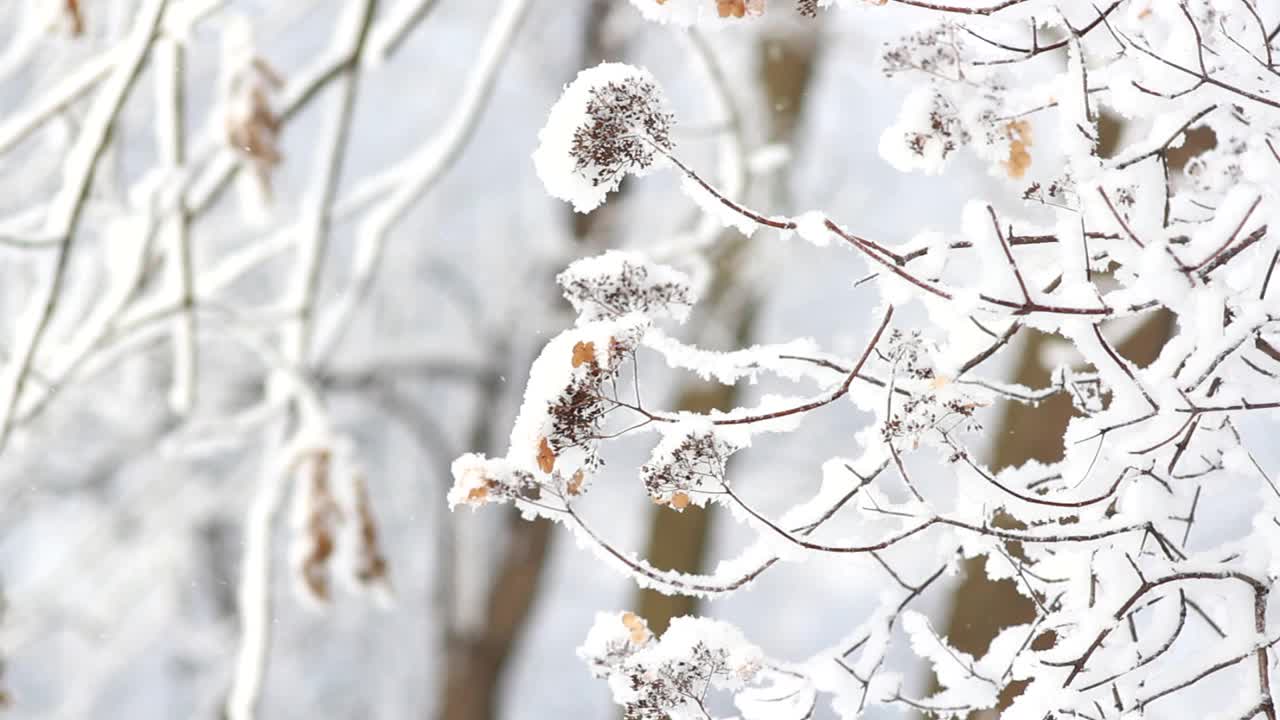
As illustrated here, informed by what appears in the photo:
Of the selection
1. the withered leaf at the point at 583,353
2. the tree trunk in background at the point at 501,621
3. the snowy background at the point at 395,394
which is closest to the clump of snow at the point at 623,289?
the withered leaf at the point at 583,353

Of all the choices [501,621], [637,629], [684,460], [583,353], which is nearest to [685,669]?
[637,629]

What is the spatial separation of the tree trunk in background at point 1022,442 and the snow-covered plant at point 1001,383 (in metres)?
1.51

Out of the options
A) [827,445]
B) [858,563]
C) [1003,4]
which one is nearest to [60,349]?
[858,563]

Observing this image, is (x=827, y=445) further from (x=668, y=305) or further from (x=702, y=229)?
(x=668, y=305)

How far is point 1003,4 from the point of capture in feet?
2.98

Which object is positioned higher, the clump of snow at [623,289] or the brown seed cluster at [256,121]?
the brown seed cluster at [256,121]

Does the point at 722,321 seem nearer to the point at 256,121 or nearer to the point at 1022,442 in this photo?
the point at 1022,442

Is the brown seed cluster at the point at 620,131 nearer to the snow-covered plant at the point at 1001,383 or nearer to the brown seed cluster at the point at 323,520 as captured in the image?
the snow-covered plant at the point at 1001,383

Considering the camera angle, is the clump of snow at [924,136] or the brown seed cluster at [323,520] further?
the brown seed cluster at [323,520]

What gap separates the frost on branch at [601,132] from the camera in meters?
0.91

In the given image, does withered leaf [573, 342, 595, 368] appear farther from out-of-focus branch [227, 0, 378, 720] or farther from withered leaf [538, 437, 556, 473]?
out-of-focus branch [227, 0, 378, 720]

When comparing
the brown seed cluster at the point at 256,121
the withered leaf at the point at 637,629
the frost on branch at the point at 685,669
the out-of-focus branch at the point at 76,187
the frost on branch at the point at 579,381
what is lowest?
the frost on branch at the point at 685,669

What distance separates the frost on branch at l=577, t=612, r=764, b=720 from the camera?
992 millimetres

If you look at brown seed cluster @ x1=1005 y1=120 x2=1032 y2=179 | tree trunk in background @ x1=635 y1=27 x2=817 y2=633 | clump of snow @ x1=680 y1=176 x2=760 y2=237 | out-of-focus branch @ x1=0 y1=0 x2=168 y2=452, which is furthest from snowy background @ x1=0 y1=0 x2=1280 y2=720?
clump of snow @ x1=680 y1=176 x2=760 y2=237
